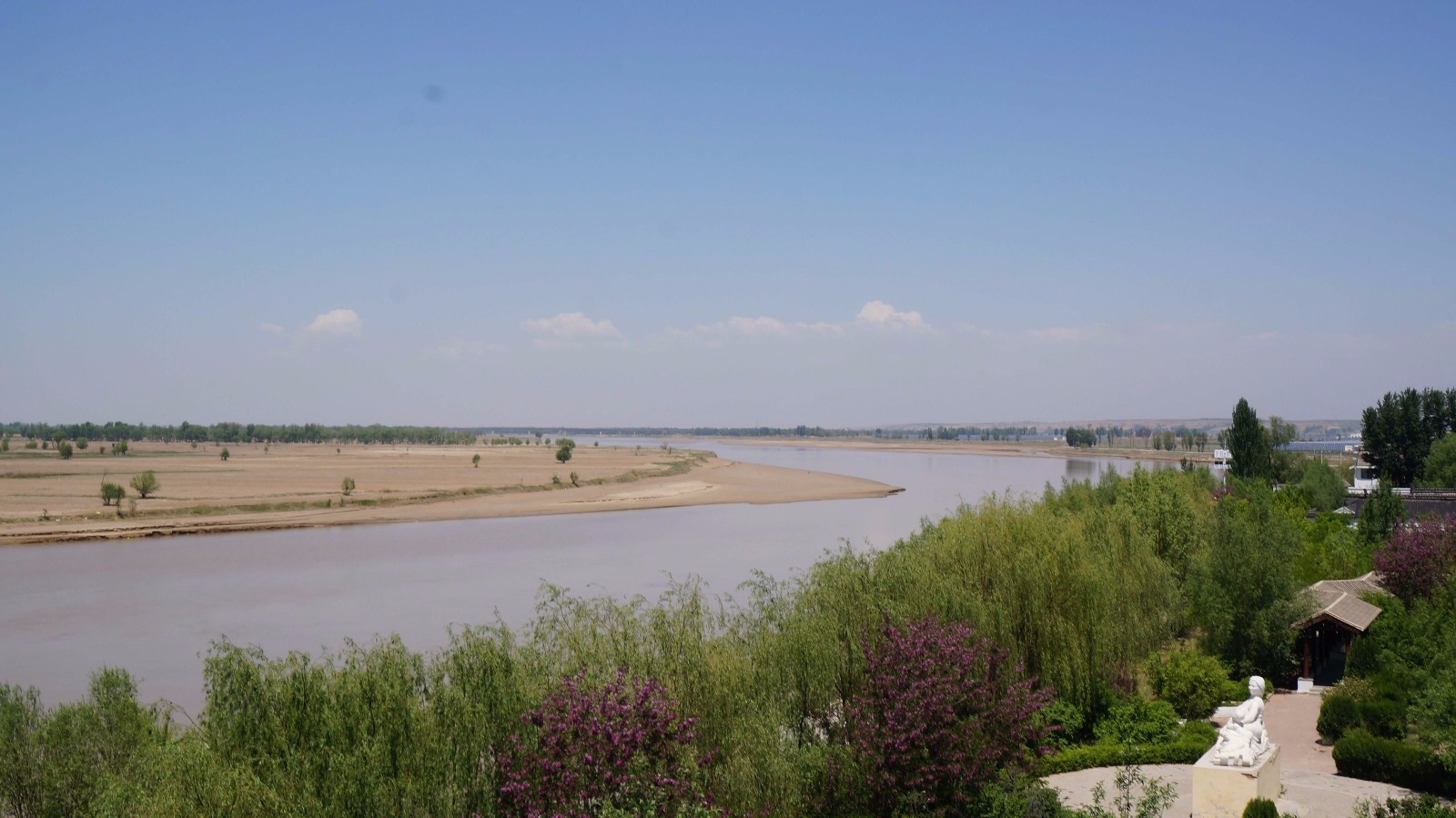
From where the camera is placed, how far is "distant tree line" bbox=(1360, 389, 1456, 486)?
63625 mm

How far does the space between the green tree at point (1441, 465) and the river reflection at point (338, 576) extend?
26.8m

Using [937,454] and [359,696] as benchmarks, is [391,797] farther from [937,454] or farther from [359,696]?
[937,454]

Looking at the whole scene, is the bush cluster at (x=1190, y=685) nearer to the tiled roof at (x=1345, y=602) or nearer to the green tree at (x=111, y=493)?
the tiled roof at (x=1345, y=602)

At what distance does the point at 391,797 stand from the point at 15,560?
1666 inches

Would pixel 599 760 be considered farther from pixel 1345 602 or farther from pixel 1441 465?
pixel 1441 465

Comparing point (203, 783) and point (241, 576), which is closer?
point (203, 783)

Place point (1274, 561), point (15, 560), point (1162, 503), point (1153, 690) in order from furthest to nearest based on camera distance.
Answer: point (15, 560) → point (1162, 503) → point (1274, 561) → point (1153, 690)

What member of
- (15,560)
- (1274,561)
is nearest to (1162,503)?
(1274,561)

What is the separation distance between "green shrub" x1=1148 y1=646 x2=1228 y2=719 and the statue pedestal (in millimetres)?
6092

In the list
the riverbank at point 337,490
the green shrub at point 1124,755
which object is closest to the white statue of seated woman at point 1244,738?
the green shrub at point 1124,755

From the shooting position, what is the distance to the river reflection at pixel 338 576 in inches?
1111

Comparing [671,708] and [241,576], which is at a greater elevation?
[671,708]

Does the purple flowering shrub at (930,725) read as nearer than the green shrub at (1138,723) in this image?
Yes

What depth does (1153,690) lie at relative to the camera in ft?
70.9
